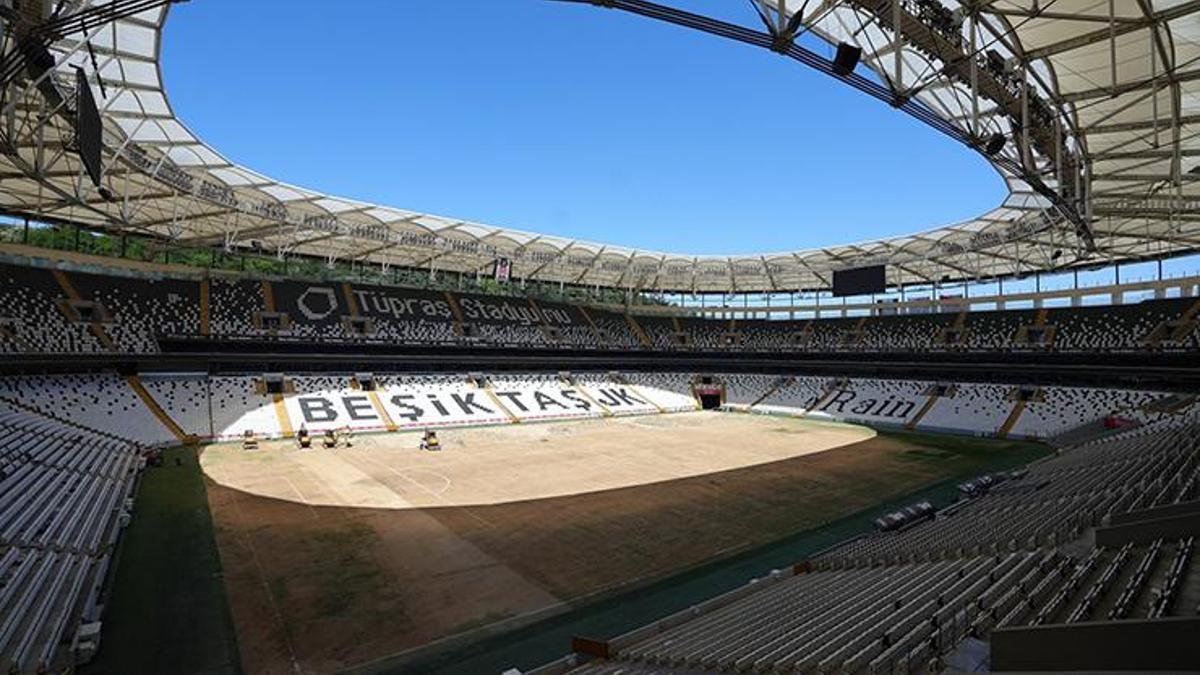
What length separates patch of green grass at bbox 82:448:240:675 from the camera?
33.4 ft

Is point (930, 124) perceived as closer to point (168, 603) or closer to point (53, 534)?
point (168, 603)

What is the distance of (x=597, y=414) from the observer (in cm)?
4472

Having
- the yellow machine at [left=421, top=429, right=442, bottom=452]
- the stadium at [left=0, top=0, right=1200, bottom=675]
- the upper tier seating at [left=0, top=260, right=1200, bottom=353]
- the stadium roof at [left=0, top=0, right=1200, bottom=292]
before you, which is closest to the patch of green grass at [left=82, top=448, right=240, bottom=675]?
the stadium at [left=0, top=0, right=1200, bottom=675]

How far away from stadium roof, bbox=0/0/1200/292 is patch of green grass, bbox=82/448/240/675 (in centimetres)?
872

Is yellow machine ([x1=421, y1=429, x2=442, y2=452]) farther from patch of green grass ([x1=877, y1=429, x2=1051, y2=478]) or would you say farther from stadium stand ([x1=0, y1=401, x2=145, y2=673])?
patch of green grass ([x1=877, y1=429, x2=1051, y2=478])

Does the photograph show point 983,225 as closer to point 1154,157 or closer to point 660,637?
point 1154,157

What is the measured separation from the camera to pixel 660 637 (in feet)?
33.0

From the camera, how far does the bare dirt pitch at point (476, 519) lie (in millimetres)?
12078

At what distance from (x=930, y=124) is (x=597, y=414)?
34.1 m

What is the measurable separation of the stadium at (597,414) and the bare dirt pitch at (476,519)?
0.15 metres

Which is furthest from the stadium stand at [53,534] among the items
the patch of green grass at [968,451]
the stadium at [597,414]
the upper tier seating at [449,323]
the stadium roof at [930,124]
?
the patch of green grass at [968,451]

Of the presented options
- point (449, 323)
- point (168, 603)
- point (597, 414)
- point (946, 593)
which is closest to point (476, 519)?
point (168, 603)

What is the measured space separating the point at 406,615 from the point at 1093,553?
11.8 metres

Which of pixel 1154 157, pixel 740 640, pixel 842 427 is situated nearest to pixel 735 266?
pixel 842 427
